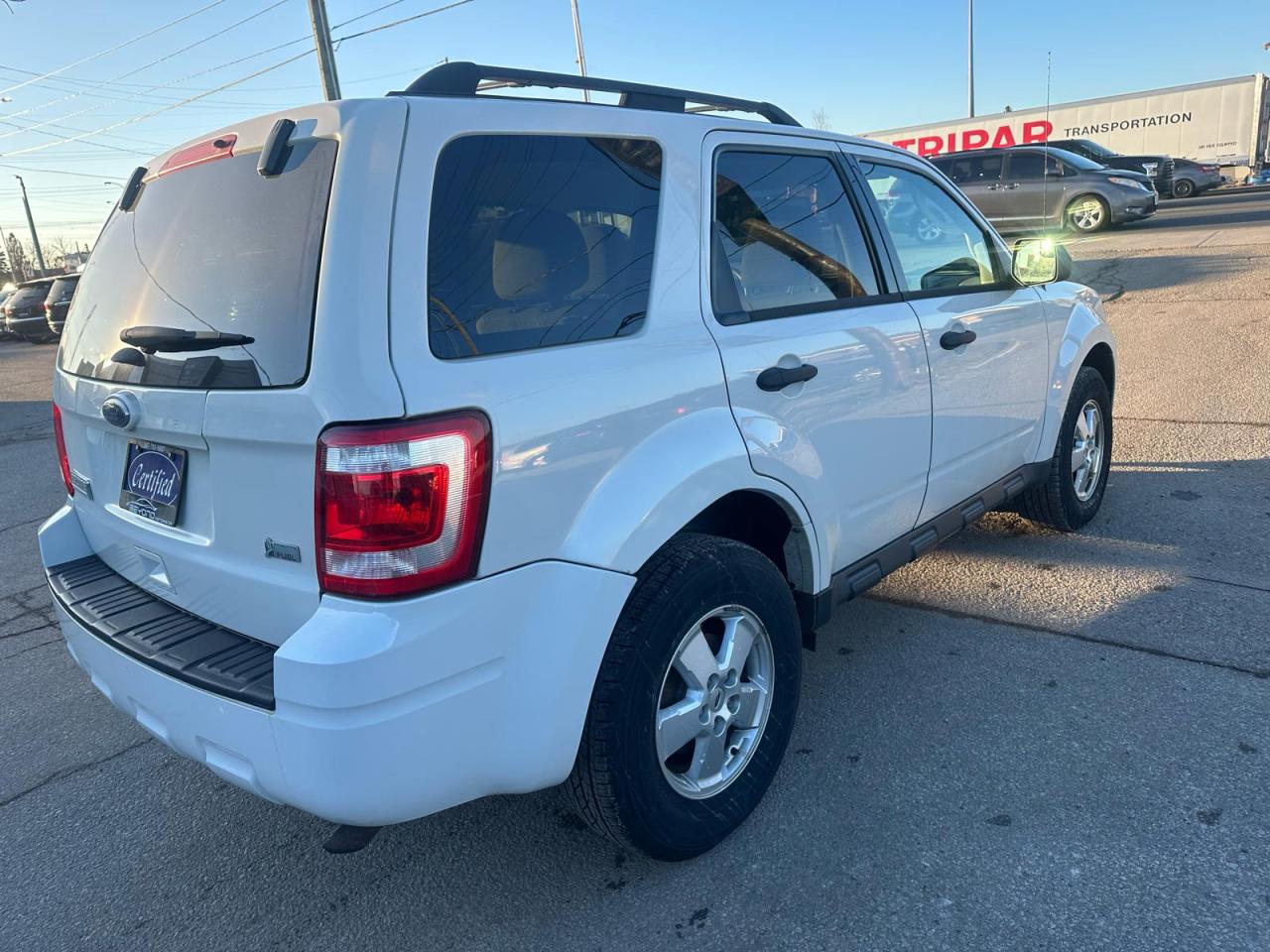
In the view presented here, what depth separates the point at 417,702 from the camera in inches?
71.6

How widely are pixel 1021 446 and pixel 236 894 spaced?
3.38 m

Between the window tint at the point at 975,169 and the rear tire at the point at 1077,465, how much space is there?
590 inches

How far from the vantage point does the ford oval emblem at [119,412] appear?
2.22m

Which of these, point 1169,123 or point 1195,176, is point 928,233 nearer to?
point 1195,176

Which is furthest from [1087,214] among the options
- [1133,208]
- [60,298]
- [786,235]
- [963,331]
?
[60,298]

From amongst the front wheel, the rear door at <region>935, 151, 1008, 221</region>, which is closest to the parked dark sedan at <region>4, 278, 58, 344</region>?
the rear door at <region>935, 151, 1008, 221</region>

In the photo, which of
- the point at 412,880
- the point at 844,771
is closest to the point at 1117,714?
the point at 844,771

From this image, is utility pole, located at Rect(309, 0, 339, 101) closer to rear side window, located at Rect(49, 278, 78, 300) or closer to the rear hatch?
rear side window, located at Rect(49, 278, 78, 300)

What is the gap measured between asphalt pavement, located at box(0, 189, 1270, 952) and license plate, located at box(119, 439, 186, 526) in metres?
1.06

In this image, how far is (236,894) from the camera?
248 cm

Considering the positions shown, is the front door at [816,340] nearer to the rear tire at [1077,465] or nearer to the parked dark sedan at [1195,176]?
the rear tire at [1077,465]

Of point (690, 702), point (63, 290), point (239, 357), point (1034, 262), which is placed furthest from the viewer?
point (63, 290)

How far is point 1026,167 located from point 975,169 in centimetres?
96

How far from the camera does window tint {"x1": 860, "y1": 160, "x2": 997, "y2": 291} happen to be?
333 cm
